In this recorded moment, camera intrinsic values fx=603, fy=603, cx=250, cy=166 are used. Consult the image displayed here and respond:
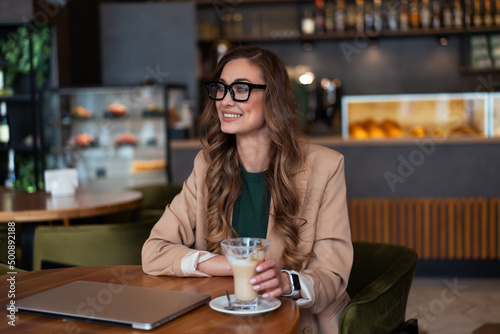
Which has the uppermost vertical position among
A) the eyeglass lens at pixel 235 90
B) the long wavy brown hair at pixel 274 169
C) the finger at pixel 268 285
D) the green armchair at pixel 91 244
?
the eyeglass lens at pixel 235 90

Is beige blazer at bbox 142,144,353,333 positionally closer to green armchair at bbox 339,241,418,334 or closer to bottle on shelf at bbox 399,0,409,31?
green armchair at bbox 339,241,418,334

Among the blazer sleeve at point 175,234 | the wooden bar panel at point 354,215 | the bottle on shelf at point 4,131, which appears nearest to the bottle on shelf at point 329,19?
the wooden bar panel at point 354,215

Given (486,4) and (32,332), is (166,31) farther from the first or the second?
(32,332)

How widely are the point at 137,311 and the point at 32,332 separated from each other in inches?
8.2

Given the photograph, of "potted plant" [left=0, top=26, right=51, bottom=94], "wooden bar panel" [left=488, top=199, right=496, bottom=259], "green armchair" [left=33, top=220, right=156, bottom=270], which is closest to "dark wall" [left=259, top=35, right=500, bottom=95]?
"potted plant" [left=0, top=26, right=51, bottom=94]

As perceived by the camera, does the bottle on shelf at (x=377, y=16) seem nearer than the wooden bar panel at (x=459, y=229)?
No

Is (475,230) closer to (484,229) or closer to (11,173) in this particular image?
(484,229)

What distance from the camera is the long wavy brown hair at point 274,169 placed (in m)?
1.77

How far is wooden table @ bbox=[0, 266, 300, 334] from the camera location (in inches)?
47.2

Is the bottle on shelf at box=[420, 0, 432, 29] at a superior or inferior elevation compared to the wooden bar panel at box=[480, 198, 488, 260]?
superior

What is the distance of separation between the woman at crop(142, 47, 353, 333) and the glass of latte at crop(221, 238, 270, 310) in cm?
31

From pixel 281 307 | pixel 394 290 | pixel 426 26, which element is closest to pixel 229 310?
pixel 281 307

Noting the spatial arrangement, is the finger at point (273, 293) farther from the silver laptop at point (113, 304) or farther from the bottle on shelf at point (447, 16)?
the bottle on shelf at point (447, 16)

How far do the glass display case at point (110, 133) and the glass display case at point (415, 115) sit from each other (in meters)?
2.04
